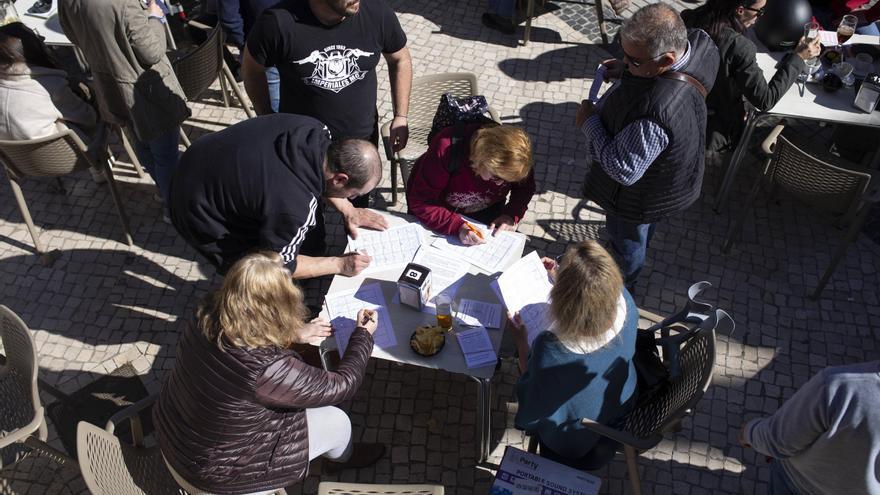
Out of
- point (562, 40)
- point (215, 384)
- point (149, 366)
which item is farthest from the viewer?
point (562, 40)

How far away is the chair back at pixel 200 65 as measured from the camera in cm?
503

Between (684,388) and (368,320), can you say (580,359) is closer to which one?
(684,388)

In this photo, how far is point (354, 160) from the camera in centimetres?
342

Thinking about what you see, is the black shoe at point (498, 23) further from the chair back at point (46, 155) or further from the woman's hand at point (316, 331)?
the woman's hand at point (316, 331)

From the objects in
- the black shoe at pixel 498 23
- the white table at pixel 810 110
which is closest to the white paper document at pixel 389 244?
the white table at pixel 810 110

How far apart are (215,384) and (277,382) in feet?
0.78

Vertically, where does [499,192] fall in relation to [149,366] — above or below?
above

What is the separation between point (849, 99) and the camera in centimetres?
497

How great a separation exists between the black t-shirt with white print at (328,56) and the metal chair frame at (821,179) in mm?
2632

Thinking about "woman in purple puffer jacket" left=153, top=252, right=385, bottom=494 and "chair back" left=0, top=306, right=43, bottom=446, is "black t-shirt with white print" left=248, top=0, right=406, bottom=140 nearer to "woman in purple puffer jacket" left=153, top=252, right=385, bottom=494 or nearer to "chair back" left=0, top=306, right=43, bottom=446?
"woman in purple puffer jacket" left=153, top=252, right=385, bottom=494

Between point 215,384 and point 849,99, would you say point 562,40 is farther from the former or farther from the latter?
point 215,384

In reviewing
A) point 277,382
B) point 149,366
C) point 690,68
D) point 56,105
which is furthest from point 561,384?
point 56,105

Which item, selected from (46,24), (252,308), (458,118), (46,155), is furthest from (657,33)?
(46,24)

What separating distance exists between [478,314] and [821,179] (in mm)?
2573
